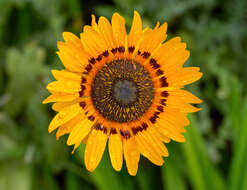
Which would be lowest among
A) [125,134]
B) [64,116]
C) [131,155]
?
[131,155]

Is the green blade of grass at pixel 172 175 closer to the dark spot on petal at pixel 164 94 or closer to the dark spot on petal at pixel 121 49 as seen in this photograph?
the dark spot on petal at pixel 164 94

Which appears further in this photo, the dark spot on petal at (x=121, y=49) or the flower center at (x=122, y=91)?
the flower center at (x=122, y=91)

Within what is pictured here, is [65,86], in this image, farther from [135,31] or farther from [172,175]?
[172,175]

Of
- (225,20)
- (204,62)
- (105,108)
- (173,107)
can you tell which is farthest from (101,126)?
(225,20)

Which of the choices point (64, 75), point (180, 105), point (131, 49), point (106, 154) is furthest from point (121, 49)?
point (106, 154)

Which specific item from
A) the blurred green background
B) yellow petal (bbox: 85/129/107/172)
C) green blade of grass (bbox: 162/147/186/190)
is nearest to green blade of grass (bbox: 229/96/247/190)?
the blurred green background

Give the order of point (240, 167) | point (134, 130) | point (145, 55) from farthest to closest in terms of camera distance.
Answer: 1. point (240, 167)
2. point (134, 130)
3. point (145, 55)

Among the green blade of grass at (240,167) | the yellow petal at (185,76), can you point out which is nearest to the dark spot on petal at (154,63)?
the yellow petal at (185,76)
